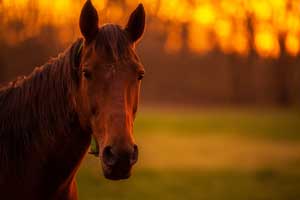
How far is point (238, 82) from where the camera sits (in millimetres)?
33969

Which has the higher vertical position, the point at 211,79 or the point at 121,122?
the point at 121,122

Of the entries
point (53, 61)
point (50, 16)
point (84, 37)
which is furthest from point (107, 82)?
point (50, 16)

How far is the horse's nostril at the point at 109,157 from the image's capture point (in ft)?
9.63

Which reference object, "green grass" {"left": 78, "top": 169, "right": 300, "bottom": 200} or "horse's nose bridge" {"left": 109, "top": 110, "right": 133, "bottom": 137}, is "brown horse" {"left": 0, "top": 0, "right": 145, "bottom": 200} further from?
"green grass" {"left": 78, "top": 169, "right": 300, "bottom": 200}

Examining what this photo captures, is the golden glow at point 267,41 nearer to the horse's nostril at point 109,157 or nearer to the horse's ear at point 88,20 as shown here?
the horse's ear at point 88,20

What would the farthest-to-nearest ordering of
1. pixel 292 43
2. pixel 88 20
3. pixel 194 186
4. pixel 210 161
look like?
pixel 210 161 → pixel 292 43 → pixel 194 186 → pixel 88 20

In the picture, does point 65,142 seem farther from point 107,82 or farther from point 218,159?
point 218,159

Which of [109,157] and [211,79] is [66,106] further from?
[211,79]

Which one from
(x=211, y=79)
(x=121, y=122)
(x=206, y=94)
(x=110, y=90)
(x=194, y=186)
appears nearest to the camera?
(x=121, y=122)

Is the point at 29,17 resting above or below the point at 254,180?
above

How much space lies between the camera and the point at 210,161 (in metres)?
15.9

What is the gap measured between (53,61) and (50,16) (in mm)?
3763

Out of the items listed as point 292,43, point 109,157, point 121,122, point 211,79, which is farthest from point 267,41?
point 211,79

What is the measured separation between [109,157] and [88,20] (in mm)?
961
